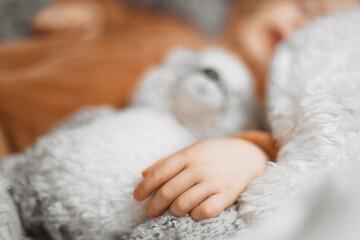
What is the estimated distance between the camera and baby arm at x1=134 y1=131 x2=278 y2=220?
13.0 inches

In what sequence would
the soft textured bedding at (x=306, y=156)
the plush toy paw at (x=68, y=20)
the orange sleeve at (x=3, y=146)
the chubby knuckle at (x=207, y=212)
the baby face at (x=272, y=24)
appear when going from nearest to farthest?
the soft textured bedding at (x=306, y=156)
the chubby knuckle at (x=207, y=212)
the orange sleeve at (x=3, y=146)
the baby face at (x=272, y=24)
the plush toy paw at (x=68, y=20)

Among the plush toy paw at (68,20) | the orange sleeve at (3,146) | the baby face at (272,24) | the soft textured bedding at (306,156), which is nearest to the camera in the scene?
the soft textured bedding at (306,156)

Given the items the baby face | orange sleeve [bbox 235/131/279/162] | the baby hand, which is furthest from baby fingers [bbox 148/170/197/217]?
the baby face

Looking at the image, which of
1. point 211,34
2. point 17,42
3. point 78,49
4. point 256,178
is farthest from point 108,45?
point 256,178

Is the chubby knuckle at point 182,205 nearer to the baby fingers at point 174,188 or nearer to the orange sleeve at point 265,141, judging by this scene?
the baby fingers at point 174,188

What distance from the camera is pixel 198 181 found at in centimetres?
34

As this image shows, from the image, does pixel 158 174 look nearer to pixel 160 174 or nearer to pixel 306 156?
pixel 160 174

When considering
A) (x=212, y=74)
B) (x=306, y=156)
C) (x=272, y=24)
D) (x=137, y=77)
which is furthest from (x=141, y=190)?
(x=272, y=24)

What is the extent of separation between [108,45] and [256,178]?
2.14 ft

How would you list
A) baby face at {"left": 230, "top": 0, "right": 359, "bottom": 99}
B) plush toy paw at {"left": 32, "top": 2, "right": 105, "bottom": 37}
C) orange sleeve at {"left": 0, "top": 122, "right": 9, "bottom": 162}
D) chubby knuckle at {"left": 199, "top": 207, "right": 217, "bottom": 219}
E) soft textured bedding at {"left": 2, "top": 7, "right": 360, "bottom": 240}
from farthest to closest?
1. plush toy paw at {"left": 32, "top": 2, "right": 105, "bottom": 37}
2. baby face at {"left": 230, "top": 0, "right": 359, "bottom": 99}
3. orange sleeve at {"left": 0, "top": 122, "right": 9, "bottom": 162}
4. chubby knuckle at {"left": 199, "top": 207, "right": 217, "bottom": 219}
5. soft textured bedding at {"left": 2, "top": 7, "right": 360, "bottom": 240}

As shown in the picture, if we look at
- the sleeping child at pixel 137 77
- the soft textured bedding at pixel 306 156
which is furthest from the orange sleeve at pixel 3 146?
the soft textured bedding at pixel 306 156

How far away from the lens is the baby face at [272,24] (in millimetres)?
724

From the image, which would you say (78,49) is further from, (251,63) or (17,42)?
(251,63)

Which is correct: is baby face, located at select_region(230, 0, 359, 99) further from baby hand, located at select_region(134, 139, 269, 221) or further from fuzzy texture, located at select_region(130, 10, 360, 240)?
baby hand, located at select_region(134, 139, 269, 221)
